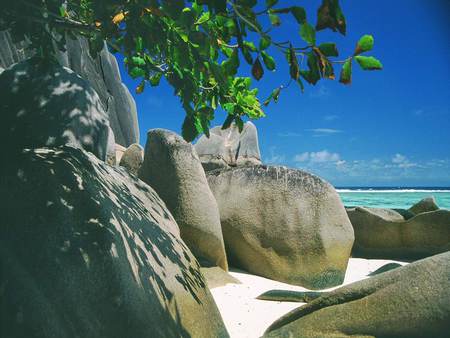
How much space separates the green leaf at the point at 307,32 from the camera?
1.35 metres

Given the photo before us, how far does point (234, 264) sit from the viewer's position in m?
6.37

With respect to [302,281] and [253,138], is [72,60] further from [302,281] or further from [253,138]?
[302,281]

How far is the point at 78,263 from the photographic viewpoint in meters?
2.09

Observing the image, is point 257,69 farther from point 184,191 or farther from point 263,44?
point 184,191

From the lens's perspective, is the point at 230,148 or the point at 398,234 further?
the point at 230,148

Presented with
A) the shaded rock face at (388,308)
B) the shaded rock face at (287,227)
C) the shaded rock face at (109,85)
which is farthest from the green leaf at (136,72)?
the shaded rock face at (109,85)

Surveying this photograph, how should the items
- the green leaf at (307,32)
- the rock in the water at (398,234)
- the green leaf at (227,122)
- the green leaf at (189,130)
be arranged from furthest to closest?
1. the rock in the water at (398,234)
2. the green leaf at (227,122)
3. the green leaf at (189,130)
4. the green leaf at (307,32)

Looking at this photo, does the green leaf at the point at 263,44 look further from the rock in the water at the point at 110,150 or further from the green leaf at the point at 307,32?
the rock in the water at the point at 110,150

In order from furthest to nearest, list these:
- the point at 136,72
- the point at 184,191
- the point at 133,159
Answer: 1. the point at 133,159
2. the point at 184,191
3. the point at 136,72

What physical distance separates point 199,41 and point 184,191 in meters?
3.77

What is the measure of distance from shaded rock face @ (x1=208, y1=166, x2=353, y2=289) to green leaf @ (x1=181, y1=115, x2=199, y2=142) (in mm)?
4269

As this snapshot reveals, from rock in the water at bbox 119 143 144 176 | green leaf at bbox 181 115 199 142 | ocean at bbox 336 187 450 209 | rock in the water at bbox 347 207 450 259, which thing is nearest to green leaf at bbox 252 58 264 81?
green leaf at bbox 181 115 199 142

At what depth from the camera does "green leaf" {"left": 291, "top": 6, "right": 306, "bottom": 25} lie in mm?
1363

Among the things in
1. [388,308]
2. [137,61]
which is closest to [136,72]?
[137,61]
